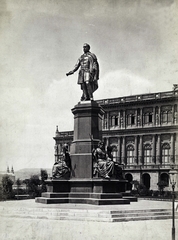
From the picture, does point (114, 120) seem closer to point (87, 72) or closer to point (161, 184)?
point (161, 184)

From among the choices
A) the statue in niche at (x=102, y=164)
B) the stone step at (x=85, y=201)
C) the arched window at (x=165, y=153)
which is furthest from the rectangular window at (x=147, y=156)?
the stone step at (x=85, y=201)

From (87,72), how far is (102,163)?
446 centimetres

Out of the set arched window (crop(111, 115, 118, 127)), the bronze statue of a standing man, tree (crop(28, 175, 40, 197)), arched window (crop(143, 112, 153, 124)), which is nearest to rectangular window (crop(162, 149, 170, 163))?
arched window (crop(143, 112, 153, 124))

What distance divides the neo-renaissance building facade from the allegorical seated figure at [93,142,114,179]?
42483 millimetres

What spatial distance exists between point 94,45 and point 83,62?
1.19 metres

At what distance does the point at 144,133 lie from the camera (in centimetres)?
6469

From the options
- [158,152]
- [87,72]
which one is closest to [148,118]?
[158,152]

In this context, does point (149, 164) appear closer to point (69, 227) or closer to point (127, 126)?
point (127, 126)

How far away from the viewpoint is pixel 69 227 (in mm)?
11672

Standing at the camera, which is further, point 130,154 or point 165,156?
point 130,154

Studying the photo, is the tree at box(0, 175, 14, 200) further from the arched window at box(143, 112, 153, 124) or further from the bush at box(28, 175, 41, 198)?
the arched window at box(143, 112, 153, 124)

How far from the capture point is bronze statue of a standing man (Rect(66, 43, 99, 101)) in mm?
18406

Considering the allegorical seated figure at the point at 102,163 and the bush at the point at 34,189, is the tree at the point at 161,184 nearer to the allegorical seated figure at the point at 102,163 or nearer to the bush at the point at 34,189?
the bush at the point at 34,189

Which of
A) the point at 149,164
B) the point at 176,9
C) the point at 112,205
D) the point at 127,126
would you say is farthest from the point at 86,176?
the point at 127,126
